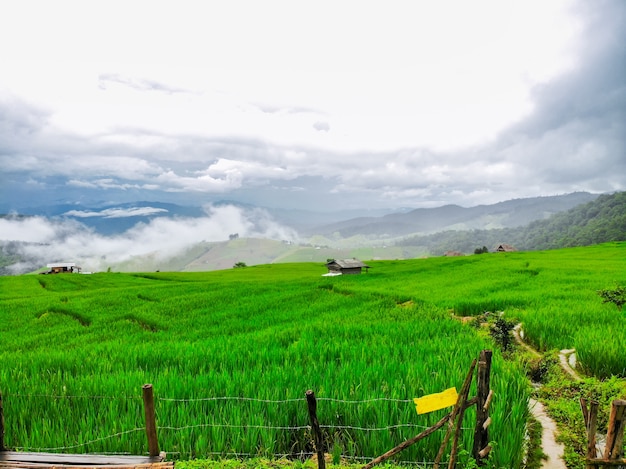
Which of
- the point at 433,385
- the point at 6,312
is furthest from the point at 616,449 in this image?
the point at 6,312

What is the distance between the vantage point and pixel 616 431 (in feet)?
9.78

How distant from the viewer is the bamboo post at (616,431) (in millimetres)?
2922

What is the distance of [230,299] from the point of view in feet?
71.5

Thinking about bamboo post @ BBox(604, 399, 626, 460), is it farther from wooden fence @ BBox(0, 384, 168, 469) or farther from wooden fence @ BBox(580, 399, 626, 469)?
wooden fence @ BBox(0, 384, 168, 469)

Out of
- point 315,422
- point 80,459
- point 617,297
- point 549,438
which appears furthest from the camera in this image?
point 617,297

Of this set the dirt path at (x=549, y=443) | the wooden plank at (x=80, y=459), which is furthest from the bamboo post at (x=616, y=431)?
the wooden plank at (x=80, y=459)

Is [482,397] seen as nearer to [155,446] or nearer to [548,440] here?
[548,440]

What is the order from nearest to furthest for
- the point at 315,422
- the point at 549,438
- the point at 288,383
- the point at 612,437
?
the point at 612,437
the point at 315,422
the point at 549,438
the point at 288,383

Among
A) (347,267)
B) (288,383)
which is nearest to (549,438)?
(288,383)

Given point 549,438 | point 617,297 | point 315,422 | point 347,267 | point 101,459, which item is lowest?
point 347,267

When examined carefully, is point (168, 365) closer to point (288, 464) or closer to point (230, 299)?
point (288, 464)

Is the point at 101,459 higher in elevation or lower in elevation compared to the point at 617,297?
higher

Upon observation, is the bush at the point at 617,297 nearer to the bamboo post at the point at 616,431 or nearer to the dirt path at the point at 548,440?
the dirt path at the point at 548,440

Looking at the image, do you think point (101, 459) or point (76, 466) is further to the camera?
point (101, 459)
